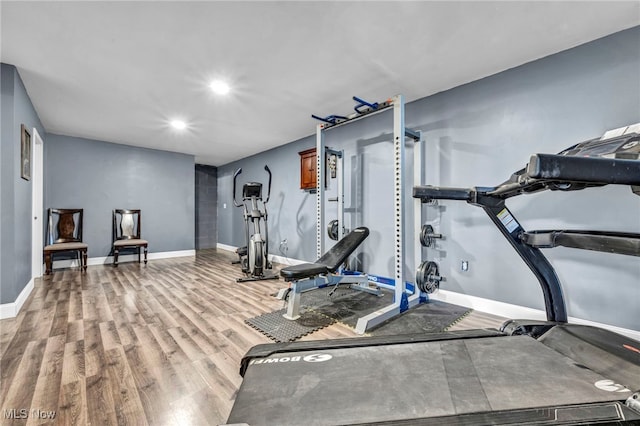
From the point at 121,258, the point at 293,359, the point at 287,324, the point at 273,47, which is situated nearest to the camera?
the point at 293,359

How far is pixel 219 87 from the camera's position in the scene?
302 centimetres

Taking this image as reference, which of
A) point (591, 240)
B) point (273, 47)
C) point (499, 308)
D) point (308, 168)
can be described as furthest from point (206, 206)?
point (591, 240)

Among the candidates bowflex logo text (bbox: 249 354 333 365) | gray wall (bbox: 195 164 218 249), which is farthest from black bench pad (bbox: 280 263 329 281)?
gray wall (bbox: 195 164 218 249)

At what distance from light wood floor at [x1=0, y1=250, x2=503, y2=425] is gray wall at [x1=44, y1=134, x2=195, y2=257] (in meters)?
1.91

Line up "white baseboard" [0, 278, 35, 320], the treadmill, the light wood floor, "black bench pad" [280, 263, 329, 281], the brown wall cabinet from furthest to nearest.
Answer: the brown wall cabinet → "white baseboard" [0, 278, 35, 320] → "black bench pad" [280, 263, 329, 281] → the light wood floor → the treadmill

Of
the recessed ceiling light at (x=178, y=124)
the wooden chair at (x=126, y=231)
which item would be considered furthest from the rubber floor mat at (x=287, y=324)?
the wooden chair at (x=126, y=231)

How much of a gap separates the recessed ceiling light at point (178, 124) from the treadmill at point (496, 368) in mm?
3915

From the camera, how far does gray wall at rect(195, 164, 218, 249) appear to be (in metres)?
7.47

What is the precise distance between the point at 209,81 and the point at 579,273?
12.7 feet

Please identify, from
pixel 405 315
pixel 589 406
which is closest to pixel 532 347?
pixel 589 406

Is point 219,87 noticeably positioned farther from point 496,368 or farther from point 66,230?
point 66,230

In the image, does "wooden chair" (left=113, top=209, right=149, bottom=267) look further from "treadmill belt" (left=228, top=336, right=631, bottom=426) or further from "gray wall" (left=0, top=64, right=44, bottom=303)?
"treadmill belt" (left=228, top=336, right=631, bottom=426)

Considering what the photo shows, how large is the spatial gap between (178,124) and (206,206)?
12.2 ft

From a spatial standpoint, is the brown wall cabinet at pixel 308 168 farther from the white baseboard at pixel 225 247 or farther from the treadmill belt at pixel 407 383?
the treadmill belt at pixel 407 383
